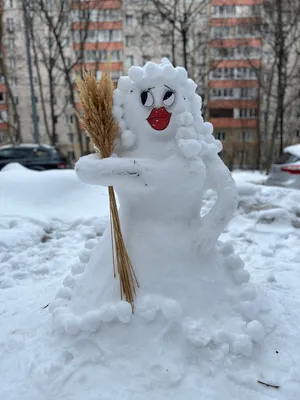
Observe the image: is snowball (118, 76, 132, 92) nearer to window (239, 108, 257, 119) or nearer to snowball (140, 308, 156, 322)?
snowball (140, 308, 156, 322)

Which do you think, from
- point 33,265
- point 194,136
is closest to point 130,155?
point 194,136

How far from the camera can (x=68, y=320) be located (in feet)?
5.94

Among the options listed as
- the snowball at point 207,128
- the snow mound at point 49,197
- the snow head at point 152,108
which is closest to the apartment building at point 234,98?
the snow mound at point 49,197

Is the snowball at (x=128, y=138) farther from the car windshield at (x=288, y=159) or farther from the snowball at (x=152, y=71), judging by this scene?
the car windshield at (x=288, y=159)

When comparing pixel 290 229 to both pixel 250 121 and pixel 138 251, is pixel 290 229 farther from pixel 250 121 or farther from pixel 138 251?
pixel 250 121

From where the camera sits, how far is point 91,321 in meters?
1.78

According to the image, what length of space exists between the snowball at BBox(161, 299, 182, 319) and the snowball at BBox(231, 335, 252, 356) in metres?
0.32

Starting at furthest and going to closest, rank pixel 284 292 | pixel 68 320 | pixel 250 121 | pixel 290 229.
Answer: pixel 250 121, pixel 290 229, pixel 284 292, pixel 68 320

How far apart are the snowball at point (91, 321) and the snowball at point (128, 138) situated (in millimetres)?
970

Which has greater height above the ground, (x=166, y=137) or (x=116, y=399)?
(x=166, y=137)

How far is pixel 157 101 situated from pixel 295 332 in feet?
5.26

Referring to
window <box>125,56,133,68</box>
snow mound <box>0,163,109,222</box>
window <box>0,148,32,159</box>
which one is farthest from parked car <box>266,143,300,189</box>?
window <box>125,56,133,68</box>

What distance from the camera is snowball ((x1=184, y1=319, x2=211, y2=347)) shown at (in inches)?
67.1

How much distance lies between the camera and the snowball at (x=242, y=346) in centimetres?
171
